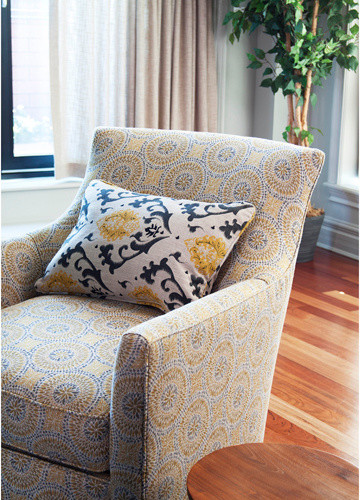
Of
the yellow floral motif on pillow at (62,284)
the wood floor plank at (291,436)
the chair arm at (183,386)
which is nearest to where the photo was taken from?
the chair arm at (183,386)

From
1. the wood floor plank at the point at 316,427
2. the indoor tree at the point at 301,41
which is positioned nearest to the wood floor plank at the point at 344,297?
the indoor tree at the point at 301,41

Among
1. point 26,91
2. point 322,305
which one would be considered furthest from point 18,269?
point 26,91

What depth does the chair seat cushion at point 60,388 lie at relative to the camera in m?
1.22

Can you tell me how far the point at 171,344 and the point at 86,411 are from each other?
22 cm

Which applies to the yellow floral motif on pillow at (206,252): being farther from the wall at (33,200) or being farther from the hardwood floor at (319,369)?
the wall at (33,200)

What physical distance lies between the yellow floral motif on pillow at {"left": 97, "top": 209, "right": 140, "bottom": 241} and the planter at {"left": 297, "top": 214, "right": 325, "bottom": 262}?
1.97 meters

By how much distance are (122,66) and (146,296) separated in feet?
6.87

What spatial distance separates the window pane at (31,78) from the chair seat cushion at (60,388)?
6.75 feet

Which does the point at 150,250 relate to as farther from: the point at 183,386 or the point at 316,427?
the point at 316,427

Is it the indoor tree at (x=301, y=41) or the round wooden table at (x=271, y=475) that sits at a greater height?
the indoor tree at (x=301, y=41)

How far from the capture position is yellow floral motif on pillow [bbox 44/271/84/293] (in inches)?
64.1

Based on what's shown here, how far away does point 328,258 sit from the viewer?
11.6ft

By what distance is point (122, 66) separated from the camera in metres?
3.33

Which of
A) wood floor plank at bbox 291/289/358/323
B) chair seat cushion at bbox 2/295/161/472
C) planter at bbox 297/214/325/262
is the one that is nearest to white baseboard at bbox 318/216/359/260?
planter at bbox 297/214/325/262
